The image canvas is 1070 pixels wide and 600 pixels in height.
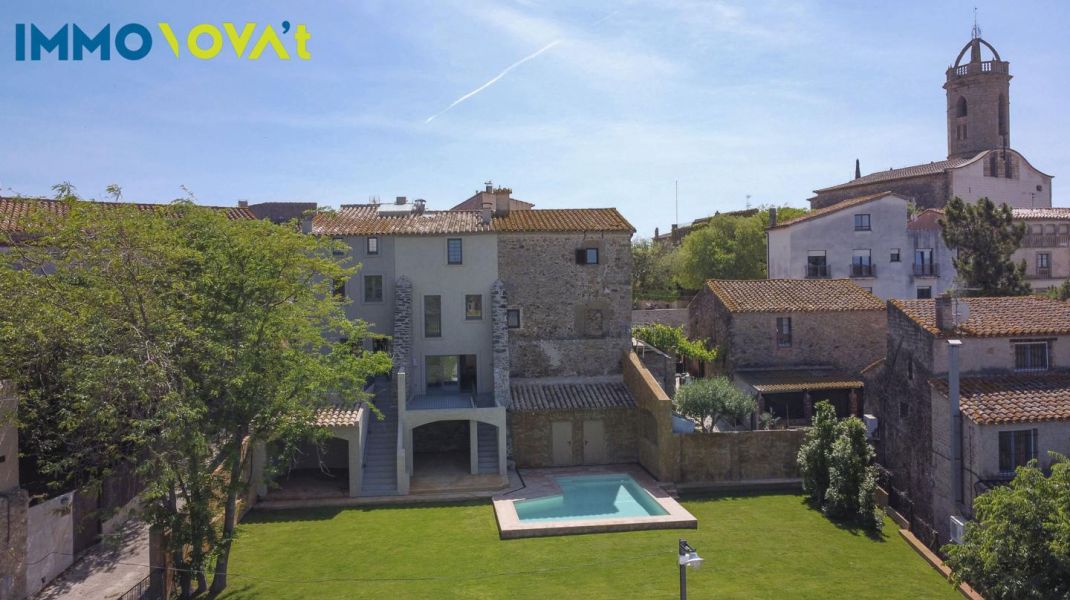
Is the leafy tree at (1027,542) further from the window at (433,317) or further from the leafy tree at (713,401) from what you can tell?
the window at (433,317)

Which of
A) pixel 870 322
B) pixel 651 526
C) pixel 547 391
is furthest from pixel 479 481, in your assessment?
pixel 870 322

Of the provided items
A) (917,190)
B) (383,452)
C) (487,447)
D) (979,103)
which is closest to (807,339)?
(487,447)

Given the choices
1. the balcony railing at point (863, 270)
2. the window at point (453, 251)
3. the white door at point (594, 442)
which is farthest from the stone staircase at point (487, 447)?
the balcony railing at point (863, 270)

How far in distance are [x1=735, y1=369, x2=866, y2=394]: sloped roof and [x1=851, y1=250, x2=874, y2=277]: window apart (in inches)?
510

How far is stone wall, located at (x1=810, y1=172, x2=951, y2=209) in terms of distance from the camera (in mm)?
61531

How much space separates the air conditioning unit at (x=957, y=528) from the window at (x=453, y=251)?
20.7 meters

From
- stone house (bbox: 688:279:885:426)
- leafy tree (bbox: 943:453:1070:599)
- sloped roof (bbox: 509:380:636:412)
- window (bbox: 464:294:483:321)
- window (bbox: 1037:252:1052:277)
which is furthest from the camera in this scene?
window (bbox: 1037:252:1052:277)

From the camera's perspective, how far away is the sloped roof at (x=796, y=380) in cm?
3200

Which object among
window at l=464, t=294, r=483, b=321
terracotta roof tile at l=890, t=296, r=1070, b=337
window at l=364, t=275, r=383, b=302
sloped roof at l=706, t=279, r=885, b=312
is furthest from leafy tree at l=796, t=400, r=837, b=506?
window at l=364, t=275, r=383, b=302

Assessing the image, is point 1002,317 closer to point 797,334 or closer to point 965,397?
point 965,397

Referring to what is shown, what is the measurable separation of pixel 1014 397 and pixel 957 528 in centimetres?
462

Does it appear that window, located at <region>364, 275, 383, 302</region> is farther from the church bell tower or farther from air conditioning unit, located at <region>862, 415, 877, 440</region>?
the church bell tower

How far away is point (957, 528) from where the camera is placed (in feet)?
70.4

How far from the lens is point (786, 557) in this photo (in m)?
21.7
